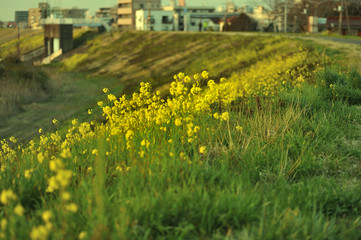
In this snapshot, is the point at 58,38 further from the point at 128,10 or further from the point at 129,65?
the point at 128,10

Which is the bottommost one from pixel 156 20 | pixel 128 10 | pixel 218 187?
pixel 218 187

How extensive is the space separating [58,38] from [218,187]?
3341 inches

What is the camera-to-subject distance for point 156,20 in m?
122

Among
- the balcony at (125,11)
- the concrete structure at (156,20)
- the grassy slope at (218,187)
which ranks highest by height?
the balcony at (125,11)

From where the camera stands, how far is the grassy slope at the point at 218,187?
161 inches

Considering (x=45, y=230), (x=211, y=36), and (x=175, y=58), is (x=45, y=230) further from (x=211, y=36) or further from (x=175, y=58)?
(x=211, y=36)

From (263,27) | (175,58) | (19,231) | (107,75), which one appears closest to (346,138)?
(19,231)

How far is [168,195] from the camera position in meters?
Answer: 4.39

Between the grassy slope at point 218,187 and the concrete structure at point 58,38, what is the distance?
79.5 m

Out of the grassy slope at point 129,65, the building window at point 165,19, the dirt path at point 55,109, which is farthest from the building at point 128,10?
the dirt path at point 55,109

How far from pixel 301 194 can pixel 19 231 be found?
9.63 feet

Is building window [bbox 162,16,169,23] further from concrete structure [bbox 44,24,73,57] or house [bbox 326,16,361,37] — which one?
house [bbox 326,16,361,37]

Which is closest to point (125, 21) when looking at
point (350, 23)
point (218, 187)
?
point (350, 23)

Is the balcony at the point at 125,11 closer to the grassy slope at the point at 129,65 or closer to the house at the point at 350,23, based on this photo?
the grassy slope at the point at 129,65
